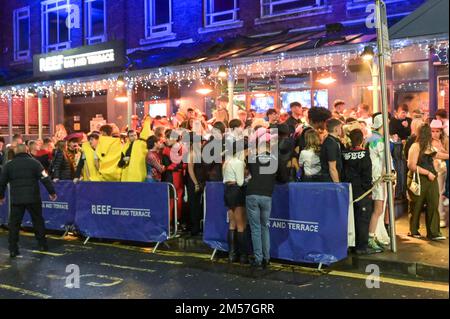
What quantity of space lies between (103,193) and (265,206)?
3.78 m

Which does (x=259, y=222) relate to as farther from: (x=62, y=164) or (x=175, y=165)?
(x=62, y=164)

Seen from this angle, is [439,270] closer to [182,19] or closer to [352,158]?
[352,158]

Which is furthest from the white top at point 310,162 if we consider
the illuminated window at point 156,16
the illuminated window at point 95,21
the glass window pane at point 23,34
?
the glass window pane at point 23,34

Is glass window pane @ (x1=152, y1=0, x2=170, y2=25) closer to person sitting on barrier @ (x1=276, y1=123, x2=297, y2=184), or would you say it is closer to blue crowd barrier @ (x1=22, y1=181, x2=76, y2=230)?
blue crowd barrier @ (x1=22, y1=181, x2=76, y2=230)

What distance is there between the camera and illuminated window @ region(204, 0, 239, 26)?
17917 millimetres

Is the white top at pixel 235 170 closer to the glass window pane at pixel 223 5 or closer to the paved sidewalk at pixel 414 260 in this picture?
the paved sidewalk at pixel 414 260

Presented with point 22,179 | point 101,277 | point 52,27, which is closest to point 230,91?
A: point 22,179

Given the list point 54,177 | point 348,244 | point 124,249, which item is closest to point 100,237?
point 124,249

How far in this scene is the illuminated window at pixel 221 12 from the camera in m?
17.9

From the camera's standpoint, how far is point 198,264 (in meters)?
8.12

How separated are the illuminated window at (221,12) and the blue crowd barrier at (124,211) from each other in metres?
9.71

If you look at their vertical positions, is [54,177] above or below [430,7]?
below

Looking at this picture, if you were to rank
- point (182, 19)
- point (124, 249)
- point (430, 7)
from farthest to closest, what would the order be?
point (182, 19)
point (124, 249)
point (430, 7)

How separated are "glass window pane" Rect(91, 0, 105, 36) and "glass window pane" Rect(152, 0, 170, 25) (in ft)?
8.46
